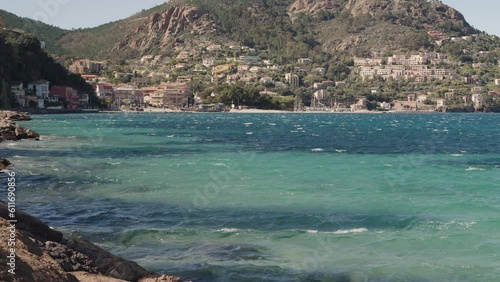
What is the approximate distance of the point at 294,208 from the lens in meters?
22.0

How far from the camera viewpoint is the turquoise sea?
14.5m

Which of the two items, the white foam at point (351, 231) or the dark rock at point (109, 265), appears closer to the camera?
the dark rock at point (109, 265)

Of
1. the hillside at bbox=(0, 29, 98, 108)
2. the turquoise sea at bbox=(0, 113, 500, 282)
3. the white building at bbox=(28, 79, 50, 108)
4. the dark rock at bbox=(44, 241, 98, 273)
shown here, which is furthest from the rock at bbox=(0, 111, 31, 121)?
the dark rock at bbox=(44, 241, 98, 273)

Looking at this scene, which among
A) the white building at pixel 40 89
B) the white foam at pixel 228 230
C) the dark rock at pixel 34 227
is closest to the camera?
the dark rock at pixel 34 227

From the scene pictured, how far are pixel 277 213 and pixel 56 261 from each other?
1205cm

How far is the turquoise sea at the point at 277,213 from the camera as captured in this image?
47.6 ft

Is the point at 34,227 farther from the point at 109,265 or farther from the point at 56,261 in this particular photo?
the point at 56,261

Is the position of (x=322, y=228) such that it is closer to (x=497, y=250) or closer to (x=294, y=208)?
(x=294, y=208)

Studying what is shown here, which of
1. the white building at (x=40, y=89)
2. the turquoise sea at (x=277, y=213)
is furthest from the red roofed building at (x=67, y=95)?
the turquoise sea at (x=277, y=213)

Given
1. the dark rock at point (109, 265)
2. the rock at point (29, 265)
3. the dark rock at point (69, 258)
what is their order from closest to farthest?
the rock at point (29, 265) → the dark rock at point (69, 258) → the dark rock at point (109, 265)

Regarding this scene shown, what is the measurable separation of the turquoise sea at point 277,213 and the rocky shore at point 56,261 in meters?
2.32

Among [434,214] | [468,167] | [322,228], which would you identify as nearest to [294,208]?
[322,228]

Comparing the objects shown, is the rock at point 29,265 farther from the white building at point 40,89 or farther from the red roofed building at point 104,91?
the red roofed building at point 104,91

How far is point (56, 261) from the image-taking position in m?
9.64
